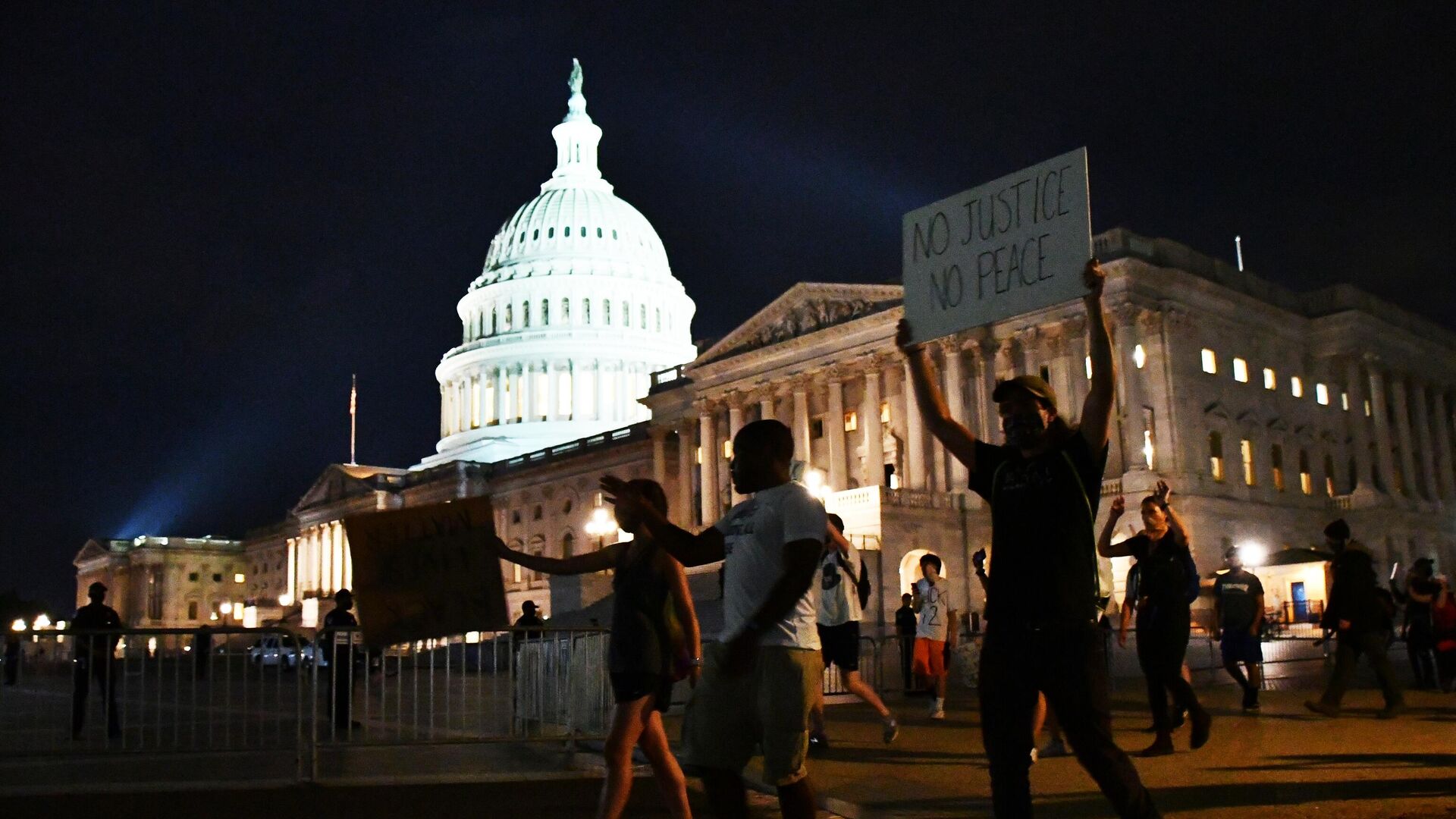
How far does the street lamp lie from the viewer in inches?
2355

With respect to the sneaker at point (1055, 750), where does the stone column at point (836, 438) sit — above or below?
above

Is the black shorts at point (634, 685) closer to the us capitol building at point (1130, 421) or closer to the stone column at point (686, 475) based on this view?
the us capitol building at point (1130, 421)

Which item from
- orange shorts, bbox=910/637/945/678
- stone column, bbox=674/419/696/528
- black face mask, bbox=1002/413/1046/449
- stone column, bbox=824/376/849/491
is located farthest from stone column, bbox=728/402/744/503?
black face mask, bbox=1002/413/1046/449

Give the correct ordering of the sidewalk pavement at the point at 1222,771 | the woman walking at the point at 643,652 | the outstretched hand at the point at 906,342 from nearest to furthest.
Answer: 1. the outstretched hand at the point at 906,342
2. the woman walking at the point at 643,652
3. the sidewalk pavement at the point at 1222,771

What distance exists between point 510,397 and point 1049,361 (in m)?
67.7

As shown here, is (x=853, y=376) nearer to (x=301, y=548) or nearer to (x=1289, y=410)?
(x=1289, y=410)

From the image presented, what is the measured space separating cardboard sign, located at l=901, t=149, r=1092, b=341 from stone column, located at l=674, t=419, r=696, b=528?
2455 inches

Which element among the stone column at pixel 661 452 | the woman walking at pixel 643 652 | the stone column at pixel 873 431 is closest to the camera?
the woman walking at pixel 643 652

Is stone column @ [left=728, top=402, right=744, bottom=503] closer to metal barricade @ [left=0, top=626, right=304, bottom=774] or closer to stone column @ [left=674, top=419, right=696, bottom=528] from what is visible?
stone column @ [left=674, top=419, right=696, bottom=528]

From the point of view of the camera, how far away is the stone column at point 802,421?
62875mm

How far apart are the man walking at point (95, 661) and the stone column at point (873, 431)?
141 feet

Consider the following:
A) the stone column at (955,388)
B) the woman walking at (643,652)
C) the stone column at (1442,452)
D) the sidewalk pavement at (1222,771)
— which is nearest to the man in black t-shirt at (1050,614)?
the woman walking at (643,652)

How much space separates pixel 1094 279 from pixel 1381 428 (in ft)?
191

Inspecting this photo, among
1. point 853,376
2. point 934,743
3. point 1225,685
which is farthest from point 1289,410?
point 934,743
